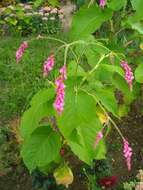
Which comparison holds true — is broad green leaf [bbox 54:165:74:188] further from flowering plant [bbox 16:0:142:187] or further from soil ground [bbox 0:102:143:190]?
soil ground [bbox 0:102:143:190]

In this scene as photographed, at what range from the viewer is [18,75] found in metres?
5.57

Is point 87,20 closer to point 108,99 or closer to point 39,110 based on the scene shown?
point 108,99

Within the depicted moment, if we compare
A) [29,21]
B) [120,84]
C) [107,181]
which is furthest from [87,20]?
[29,21]

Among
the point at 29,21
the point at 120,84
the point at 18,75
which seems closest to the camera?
the point at 120,84

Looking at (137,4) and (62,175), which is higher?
(137,4)

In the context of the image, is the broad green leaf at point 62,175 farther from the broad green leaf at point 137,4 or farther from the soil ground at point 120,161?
the broad green leaf at point 137,4

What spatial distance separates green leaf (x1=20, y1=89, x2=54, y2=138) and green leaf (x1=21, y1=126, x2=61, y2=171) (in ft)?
0.62

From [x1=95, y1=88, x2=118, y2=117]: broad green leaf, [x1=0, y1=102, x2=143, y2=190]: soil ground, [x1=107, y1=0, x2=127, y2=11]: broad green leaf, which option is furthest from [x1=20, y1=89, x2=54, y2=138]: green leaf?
[x1=0, y1=102, x2=143, y2=190]: soil ground

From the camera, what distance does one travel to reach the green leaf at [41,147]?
280 cm

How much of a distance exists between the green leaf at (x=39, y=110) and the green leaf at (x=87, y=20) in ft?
1.74

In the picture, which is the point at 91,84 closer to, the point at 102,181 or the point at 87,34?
the point at 87,34

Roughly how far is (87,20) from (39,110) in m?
0.67

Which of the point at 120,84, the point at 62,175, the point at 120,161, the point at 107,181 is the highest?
the point at 120,84

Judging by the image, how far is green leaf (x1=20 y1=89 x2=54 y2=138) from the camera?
96.2 inches
